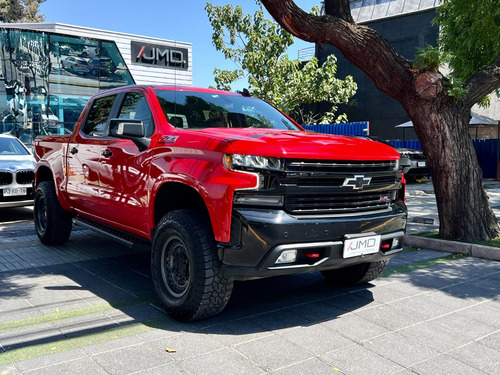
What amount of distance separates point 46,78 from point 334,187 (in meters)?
19.5

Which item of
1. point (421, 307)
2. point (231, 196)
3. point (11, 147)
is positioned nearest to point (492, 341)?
point (421, 307)

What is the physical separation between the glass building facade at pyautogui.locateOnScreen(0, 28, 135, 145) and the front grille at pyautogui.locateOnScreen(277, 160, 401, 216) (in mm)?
17362

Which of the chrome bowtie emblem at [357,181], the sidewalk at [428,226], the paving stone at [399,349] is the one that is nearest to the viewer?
the paving stone at [399,349]

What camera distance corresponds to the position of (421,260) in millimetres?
6145

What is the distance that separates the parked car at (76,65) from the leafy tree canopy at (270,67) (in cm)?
726

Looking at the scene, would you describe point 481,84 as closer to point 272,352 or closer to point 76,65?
point 272,352

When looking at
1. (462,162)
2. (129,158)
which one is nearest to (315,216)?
(129,158)

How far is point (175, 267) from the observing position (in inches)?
160

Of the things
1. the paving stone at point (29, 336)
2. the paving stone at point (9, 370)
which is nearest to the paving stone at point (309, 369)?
the paving stone at point (9, 370)

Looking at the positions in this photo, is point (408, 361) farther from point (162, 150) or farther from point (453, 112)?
point (453, 112)

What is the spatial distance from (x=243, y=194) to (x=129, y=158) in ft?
5.33

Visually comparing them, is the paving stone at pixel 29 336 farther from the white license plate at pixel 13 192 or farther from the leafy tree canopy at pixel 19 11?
the leafy tree canopy at pixel 19 11

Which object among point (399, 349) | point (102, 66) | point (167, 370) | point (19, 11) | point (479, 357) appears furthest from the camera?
Result: point (19, 11)

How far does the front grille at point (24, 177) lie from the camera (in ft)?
30.5
